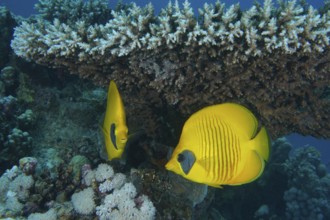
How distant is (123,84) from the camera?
311 cm

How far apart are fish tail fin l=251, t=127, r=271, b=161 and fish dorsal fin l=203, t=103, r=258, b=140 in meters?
0.05

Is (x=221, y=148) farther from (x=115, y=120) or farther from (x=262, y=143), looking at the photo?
(x=115, y=120)

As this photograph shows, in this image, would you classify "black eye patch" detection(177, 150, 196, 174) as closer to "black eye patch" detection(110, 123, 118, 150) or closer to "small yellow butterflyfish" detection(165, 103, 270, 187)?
"small yellow butterflyfish" detection(165, 103, 270, 187)

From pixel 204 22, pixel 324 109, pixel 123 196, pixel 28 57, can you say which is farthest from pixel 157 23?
pixel 324 109

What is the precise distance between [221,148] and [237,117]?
0.64 feet

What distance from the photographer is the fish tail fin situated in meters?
1.59

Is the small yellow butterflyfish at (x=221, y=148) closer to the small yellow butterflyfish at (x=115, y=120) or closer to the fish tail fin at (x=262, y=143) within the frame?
the fish tail fin at (x=262, y=143)

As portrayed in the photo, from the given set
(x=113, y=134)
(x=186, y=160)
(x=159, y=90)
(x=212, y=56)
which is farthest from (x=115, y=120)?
(x=212, y=56)

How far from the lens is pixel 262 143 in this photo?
1.59 meters

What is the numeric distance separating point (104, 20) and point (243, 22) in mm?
2714

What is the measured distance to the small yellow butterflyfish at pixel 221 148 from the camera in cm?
153

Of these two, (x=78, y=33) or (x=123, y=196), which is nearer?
(x=123, y=196)

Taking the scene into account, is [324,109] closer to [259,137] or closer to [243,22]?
[243,22]

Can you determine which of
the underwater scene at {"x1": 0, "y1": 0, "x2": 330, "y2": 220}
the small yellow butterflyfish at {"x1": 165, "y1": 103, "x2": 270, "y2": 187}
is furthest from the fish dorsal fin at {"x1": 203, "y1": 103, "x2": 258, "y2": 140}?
the underwater scene at {"x1": 0, "y1": 0, "x2": 330, "y2": 220}
